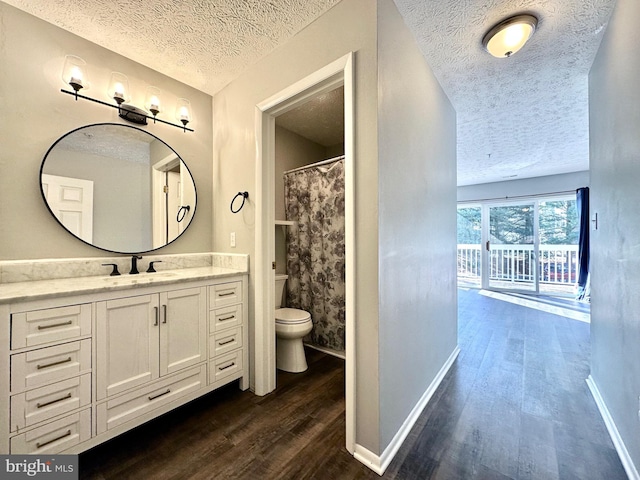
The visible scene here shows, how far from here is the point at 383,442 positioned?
1299mm

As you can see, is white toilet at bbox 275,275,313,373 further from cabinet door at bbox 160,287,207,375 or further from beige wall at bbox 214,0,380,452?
beige wall at bbox 214,0,380,452

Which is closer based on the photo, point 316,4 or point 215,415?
point 316,4

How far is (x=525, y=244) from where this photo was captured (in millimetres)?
5348

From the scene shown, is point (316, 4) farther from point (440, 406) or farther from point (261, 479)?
point (440, 406)

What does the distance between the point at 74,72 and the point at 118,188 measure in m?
0.71

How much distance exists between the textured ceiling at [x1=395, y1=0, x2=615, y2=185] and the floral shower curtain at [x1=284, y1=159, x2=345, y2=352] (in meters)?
1.18

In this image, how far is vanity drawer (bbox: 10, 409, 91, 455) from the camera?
1096mm

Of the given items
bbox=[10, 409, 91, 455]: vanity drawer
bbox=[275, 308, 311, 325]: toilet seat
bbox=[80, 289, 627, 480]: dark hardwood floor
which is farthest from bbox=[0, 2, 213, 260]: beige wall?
bbox=[275, 308, 311, 325]: toilet seat

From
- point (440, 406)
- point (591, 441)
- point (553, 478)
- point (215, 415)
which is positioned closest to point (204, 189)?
point (215, 415)

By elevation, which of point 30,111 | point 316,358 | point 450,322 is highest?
point 30,111

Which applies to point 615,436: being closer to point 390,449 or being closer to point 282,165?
point 390,449

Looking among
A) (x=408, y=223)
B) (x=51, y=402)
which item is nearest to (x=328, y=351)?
(x=408, y=223)

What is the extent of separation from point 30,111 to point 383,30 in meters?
2.03

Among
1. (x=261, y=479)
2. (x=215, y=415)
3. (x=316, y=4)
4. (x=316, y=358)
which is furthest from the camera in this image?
(x=316, y=358)
